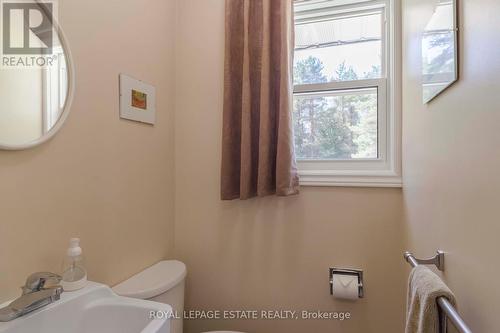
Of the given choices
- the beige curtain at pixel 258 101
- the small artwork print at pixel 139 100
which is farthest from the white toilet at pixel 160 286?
the small artwork print at pixel 139 100

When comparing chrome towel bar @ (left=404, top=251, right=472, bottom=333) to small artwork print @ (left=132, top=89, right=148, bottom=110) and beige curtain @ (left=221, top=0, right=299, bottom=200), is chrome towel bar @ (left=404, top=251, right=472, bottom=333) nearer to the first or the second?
beige curtain @ (left=221, top=0, right=299, bottom=200)

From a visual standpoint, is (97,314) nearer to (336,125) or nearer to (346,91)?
(336,125)

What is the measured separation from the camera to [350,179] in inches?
50.8

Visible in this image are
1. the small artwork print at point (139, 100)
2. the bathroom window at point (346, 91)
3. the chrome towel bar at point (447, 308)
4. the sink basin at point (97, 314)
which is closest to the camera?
the chrome towel bar at point (447, 308)

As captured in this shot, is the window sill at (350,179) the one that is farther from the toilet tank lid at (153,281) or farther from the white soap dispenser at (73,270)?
the white soap dispenser at (73,270)

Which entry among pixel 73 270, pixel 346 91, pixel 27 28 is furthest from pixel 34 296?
pixel 346 91

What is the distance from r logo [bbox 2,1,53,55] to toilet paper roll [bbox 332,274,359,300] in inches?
57.0

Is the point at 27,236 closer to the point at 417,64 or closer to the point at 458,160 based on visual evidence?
the point at 458,160

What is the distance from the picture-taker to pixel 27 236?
0.80m

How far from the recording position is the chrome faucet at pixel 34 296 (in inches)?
26.0

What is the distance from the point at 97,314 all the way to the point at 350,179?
1135 millimetres

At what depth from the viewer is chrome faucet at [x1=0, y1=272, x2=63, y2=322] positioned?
2.17ft

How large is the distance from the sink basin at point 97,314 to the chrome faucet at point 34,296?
0.03 m

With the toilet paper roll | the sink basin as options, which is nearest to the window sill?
the toilet paper roll
